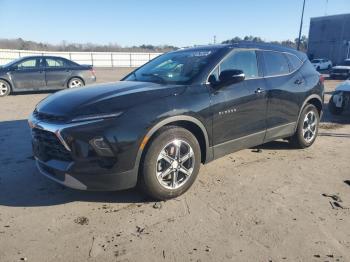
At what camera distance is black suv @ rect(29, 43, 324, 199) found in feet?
11.8

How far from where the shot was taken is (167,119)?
3887 millimetres

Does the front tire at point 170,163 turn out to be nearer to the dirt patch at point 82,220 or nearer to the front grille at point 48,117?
the dirt patch at point 82,220

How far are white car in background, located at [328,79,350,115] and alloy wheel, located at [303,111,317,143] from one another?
11.6ft

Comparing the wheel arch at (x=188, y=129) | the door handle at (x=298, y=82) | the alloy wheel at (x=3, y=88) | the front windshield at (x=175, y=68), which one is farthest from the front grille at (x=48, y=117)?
the alloy wheel at (x=3, y=88)

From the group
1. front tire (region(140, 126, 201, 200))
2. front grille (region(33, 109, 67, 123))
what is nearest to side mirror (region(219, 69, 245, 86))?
front tire (region(140, 126, 201, 200))

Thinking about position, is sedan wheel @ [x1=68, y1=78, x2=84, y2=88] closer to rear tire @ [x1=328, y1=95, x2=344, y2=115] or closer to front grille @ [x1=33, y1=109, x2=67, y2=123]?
rear tire @ [x1=328, y1=95, x2=344, y2=115]

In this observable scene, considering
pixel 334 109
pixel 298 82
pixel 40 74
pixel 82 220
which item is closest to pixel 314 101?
pixel 298 82

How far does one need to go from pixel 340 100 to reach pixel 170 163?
7025mm

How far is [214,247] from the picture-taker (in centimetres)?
312

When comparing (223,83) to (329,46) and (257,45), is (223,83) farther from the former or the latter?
(329,46)

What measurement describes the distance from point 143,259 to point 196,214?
94cm

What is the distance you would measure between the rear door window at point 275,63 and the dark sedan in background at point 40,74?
34.5 feet

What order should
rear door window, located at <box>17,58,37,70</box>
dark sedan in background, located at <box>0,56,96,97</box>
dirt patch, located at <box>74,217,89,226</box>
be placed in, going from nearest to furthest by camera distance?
dirt patch, located at <box>74,217,89,226</box> < dark sedan in background, located at <box>0,56,96,97</box> < rear door window, located at <box>17,58,37,70</box>

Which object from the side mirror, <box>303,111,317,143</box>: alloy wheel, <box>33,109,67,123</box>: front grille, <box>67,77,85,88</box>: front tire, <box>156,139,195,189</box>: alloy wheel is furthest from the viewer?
<box>67,77,85,88</box>: front tire
